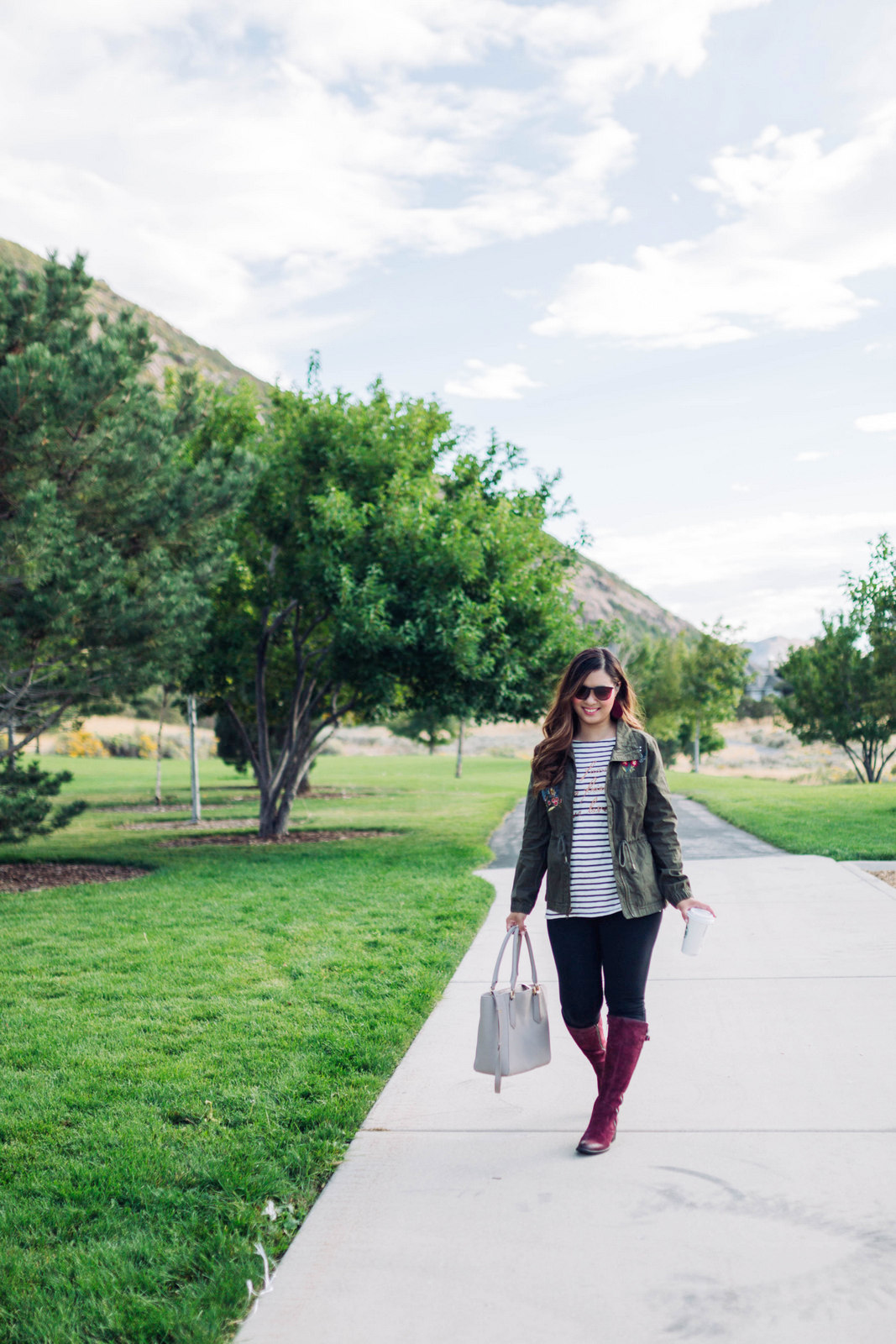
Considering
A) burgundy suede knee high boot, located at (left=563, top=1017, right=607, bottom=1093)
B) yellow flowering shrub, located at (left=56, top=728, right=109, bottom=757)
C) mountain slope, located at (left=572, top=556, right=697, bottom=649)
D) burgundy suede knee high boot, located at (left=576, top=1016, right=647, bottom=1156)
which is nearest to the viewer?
burgundy suede knee high boot, located at (left=576, top=1016, right=647, bottom=1156)

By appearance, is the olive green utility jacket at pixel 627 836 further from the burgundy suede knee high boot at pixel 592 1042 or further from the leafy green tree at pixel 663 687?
the leafy green tree at pixel 663 687

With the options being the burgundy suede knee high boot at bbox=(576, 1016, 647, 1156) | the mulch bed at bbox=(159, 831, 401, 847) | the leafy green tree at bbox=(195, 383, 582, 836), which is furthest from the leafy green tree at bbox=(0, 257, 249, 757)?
the burgundy suede knee high boot at bbox=(576, 1016, 647, 1156)

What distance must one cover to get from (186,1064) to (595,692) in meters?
2.56

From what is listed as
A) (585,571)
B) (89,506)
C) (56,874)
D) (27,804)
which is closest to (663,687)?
(56,874)

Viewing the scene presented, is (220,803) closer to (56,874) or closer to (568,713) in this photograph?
(56,874)

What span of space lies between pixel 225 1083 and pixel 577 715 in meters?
2.20

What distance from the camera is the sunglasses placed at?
3.85m

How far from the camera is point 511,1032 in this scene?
145 inches

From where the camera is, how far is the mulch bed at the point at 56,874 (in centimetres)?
1128

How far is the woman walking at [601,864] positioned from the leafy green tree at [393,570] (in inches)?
299

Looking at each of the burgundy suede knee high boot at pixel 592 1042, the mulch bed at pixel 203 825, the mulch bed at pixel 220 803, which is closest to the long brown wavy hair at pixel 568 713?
the burgundy suede knee high boot at pixel 592 1042

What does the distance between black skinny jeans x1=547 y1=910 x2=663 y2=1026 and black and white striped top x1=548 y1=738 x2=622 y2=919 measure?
0.06 meters

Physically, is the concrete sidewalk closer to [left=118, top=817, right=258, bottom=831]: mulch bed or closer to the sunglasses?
the sunglasses

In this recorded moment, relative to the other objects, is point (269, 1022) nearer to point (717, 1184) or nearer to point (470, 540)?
point (717, 1184)
